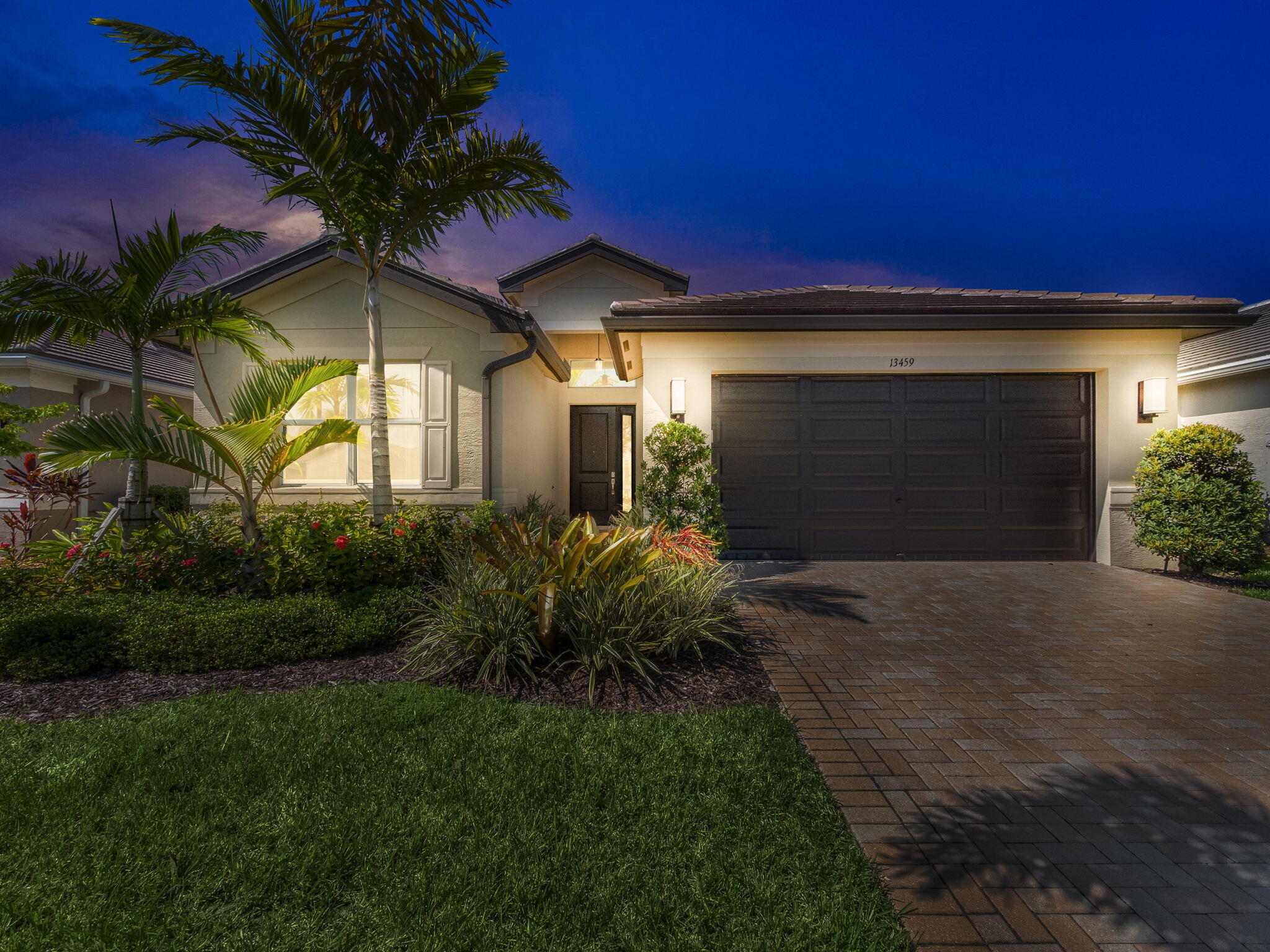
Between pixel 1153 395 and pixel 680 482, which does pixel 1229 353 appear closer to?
pixel 1153 395

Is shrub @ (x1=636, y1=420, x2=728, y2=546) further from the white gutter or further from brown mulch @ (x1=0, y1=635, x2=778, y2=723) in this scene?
the white gutter

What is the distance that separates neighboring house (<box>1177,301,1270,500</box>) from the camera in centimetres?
935

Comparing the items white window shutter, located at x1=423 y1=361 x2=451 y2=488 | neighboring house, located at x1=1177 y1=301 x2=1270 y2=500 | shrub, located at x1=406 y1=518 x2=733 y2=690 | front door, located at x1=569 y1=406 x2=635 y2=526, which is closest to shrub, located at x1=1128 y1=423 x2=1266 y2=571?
neighboring house, located at x1=1177 y1=301 x2=1270 y2=500

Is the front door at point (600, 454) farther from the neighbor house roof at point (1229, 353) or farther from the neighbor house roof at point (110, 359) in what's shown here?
the neighbor house roof at point (1229, 353)

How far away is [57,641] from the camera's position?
3994 millimetres

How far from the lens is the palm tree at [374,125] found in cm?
486

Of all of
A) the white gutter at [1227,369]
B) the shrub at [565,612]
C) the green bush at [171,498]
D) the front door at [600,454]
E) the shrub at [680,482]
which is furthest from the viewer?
the front door at [600,454]

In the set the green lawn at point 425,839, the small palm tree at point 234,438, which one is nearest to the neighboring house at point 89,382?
the small palm tree at point 234,438

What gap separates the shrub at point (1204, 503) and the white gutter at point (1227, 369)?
279 cm

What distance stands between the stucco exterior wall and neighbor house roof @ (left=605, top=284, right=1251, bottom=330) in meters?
3.09

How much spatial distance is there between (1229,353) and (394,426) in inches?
576

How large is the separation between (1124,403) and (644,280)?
8.92 metres

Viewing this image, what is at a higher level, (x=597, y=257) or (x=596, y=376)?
(x=597, y=257)

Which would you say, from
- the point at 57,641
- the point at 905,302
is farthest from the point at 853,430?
the point at 57,641
